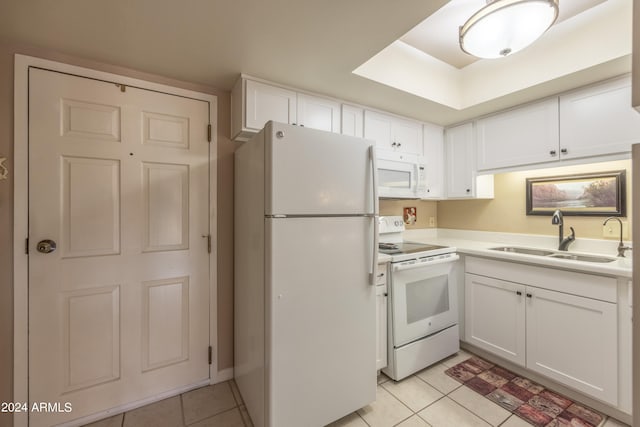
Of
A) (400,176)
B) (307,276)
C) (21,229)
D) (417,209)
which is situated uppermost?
(400,176)

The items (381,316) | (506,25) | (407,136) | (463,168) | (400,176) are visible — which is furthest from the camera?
(463,168)

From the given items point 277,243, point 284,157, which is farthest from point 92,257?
point 284,157

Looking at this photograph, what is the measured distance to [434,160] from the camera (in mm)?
2828

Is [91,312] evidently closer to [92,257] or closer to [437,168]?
[92,257]

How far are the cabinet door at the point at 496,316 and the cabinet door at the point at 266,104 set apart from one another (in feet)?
6.72

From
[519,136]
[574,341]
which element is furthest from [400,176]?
[574,341]

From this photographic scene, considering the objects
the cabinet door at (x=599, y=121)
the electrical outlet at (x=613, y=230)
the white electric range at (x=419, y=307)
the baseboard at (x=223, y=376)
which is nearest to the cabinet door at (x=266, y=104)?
the white electric range at (x=419, y=307)

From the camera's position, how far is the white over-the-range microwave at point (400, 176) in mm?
2350

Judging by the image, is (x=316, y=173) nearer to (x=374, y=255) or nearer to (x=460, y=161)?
(x=374, y=255)

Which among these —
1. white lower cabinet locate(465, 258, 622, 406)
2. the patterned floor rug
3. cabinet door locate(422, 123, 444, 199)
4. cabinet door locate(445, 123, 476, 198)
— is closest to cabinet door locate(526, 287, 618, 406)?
white lower cabinet locate(465, 258, 622, 406)

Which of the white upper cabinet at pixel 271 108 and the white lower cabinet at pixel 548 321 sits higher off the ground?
the white upper cabinet at pixel 271 108

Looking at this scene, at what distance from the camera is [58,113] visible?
1.54 m

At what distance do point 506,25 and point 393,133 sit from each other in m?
1.31

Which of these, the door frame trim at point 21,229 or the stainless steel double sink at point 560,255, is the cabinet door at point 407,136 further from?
the door frame trim at point 21,229
